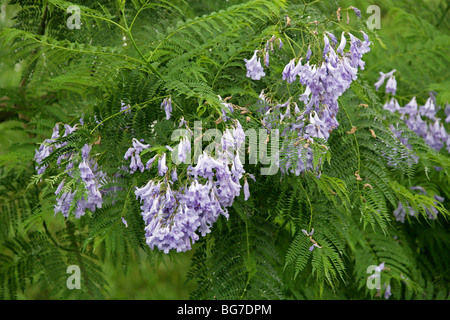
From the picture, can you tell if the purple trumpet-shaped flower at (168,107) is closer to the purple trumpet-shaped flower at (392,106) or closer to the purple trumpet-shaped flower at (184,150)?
the purple trumpet-shaped flower at (184,150)

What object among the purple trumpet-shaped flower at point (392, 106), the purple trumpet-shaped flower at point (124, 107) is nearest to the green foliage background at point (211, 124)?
the purple trumpet-shaped flower at point (124, 107)

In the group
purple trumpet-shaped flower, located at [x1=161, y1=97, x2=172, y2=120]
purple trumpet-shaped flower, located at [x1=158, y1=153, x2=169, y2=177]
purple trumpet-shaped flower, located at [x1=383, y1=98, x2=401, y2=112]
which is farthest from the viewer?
purple trumpet-shaped flower, located at [x1=383, y1=98, x2=401, y2=112]

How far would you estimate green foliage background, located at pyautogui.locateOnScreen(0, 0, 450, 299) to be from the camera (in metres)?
1.61

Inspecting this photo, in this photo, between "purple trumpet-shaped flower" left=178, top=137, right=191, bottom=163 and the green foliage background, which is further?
the green foliage background

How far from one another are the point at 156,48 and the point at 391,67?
1.62 meters

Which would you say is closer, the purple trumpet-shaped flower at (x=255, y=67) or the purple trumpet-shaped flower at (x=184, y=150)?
the purple trumpet-shaped flower at (x=184, y=150)

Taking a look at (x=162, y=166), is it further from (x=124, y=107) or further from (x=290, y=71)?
(x=290, y=71)

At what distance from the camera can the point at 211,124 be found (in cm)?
156

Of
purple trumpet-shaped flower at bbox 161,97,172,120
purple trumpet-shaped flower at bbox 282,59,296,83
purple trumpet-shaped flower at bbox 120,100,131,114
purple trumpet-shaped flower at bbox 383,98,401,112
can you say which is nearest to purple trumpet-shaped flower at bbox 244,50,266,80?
purple trumpet-shaped flower at bbox 282,59,296,83

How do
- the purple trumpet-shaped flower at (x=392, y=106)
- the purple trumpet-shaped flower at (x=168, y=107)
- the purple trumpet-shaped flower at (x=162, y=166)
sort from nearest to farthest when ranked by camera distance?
the purple trumpet-shaped flower at (x=162, y=166)
the purple trumpet-shaped flower at (x=168, y=107)
the purple trumpet-shaped flower at (x=392, y=106)

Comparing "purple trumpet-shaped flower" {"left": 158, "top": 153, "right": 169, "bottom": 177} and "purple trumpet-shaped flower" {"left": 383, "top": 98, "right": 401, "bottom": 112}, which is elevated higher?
"purple trumpet-shaped flower" {"left": 383, "top": 98, "right": 401, "bottom": 112}

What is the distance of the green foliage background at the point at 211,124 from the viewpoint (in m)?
1.61

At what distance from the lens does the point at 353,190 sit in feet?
5.89

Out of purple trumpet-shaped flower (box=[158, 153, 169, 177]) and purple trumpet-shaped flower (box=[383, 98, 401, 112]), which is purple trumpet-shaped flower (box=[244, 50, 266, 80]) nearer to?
purple trumpet-shaped flower (box=[158, 153, 169, 177])
